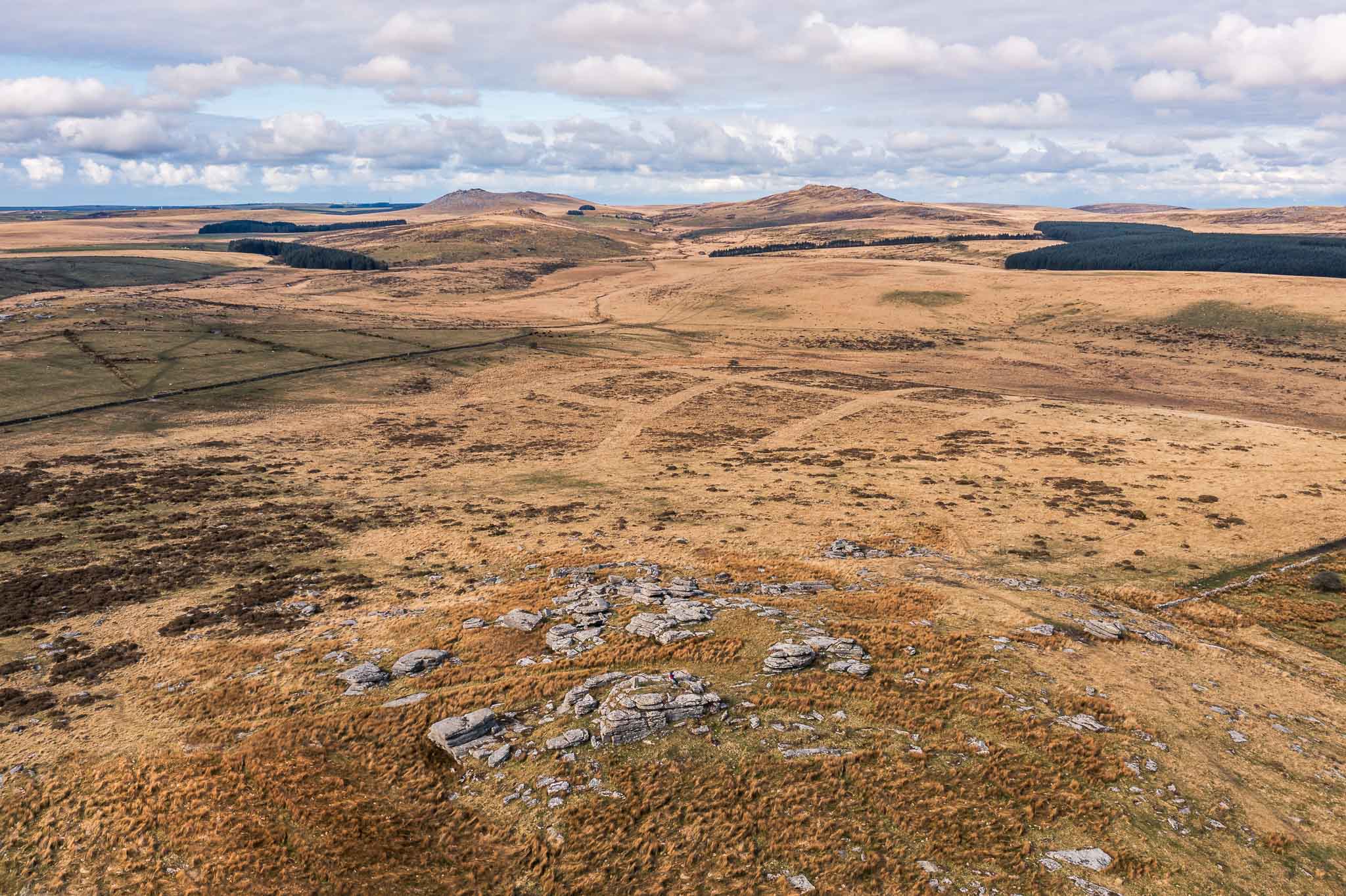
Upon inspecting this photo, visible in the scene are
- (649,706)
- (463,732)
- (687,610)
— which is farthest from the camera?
(687,610)

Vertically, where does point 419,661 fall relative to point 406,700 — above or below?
above

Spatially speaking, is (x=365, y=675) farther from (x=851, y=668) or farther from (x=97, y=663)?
(x=851, y=668)

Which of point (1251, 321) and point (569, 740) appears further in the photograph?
point (1251, 321)

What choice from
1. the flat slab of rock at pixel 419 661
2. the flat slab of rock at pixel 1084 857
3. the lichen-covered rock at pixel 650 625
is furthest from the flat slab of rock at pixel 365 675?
the flat slab of rock at pixel 1084 857

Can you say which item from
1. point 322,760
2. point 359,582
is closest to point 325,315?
point 359,582

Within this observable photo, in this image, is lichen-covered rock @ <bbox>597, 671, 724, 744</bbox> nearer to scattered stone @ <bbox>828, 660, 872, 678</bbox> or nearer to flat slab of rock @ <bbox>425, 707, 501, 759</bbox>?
flat slab of rock @ <bbox>425, 707, 501, 759</bbox>

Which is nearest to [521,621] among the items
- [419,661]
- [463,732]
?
[419,661]

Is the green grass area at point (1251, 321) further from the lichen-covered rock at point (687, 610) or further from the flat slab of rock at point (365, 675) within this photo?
the flat slab of rock at point (365, 675)
